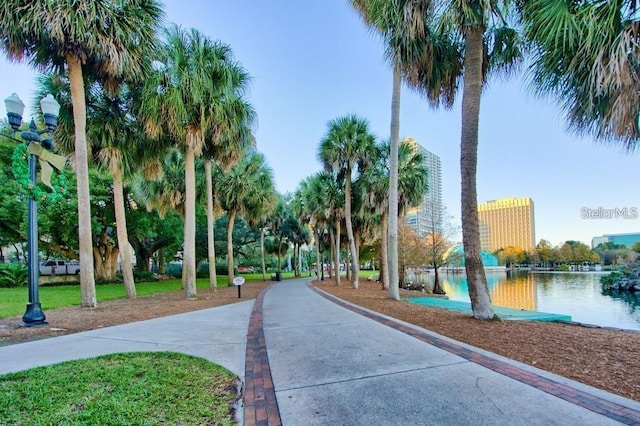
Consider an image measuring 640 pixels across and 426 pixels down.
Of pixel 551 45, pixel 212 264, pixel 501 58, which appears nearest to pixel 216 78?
pixel 212 264

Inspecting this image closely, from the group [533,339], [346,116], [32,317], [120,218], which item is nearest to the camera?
[533,339]

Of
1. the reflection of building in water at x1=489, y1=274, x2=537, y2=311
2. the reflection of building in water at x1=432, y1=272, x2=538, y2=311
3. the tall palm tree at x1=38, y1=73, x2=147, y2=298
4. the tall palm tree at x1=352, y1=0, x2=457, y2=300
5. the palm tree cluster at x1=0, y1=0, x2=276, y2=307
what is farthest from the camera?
the reflection of building in water at x1=432, y1=272, x2=538, y2=311

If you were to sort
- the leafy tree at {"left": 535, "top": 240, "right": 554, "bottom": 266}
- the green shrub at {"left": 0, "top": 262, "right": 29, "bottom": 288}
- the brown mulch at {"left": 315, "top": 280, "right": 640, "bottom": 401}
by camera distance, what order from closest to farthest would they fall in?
the brown mulch at {"left": 315, "top": 280, "right": 640, "bottom": 401}, the green shrub at {"left": 0, "top": 262, "right": 29, "bottom": 288}, the leafy tree at {"left": 535, "top": 240, "right": 554, "bottom": 266}

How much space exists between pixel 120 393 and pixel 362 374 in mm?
2597

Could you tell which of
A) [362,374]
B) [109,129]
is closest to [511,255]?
Result: [109,129]

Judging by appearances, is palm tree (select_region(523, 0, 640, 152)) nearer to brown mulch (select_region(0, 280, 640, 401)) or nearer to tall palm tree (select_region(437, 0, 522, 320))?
tall palm tree (select_region(437, 0, 522, 320))

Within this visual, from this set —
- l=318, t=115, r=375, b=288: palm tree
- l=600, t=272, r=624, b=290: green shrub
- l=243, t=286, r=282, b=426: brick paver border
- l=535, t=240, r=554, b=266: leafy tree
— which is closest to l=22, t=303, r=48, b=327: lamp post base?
l=243, t=286, r=282, b=426: brick paver border

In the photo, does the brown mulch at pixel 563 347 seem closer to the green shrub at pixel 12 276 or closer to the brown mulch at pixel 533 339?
the brown mulch at pixel 533 339

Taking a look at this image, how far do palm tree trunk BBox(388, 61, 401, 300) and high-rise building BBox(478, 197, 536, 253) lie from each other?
78.2 meters

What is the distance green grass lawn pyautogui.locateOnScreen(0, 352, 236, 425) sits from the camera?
8.99ft

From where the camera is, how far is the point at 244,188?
1962 cm

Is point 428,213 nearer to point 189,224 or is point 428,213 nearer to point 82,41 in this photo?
point 189,224

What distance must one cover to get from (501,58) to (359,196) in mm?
12497

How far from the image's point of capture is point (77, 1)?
27.6 feet
